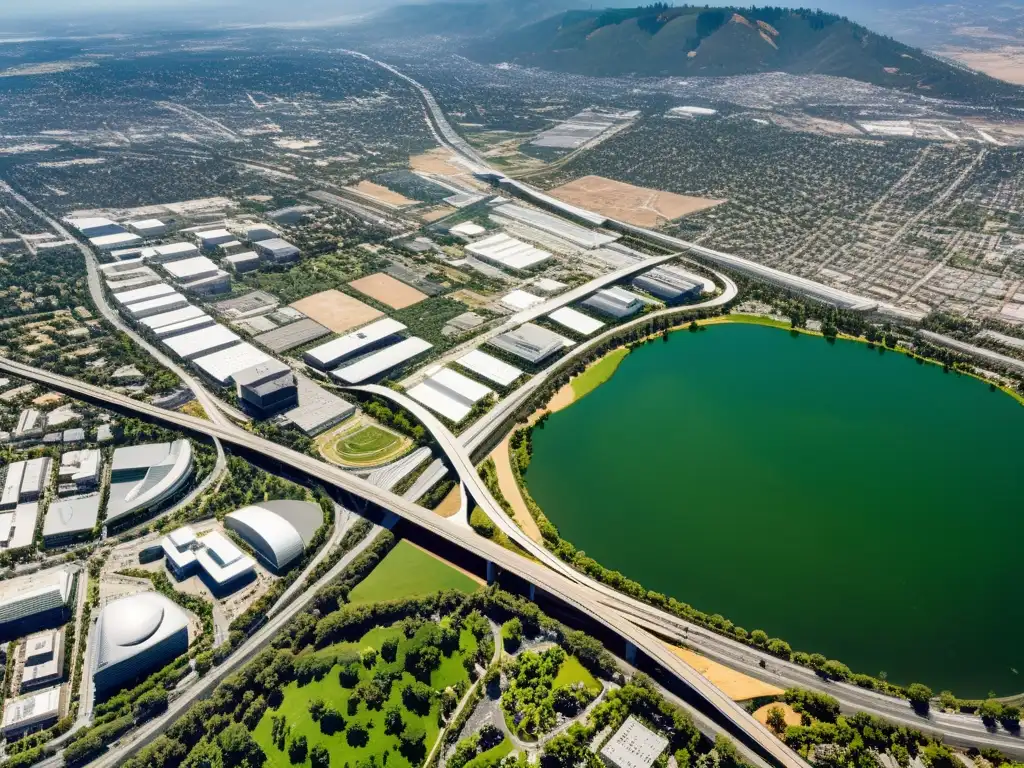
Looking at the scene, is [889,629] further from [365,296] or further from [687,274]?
[365,296]

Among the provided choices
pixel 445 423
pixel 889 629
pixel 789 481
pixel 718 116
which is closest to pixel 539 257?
pixel 445 423

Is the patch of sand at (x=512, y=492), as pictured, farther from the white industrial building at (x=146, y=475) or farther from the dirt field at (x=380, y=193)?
the dirt field at (x=380, y=193)

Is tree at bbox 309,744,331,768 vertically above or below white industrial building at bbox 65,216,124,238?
below

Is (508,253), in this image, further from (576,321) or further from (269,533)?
(269,533)

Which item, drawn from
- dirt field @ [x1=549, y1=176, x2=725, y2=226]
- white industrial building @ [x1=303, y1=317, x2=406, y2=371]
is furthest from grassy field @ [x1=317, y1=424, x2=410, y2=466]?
dirt field @ [x1=549, y1=176, x2=725, y2=226]

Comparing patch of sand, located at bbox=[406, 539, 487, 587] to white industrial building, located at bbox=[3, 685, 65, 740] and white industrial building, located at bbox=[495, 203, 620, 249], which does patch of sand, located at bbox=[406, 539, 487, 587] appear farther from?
white industrial building, located at bbox=[495, 203, 620, 249]

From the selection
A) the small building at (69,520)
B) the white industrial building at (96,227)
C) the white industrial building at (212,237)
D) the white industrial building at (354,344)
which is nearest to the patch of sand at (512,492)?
the white industrial building at (354,344)
